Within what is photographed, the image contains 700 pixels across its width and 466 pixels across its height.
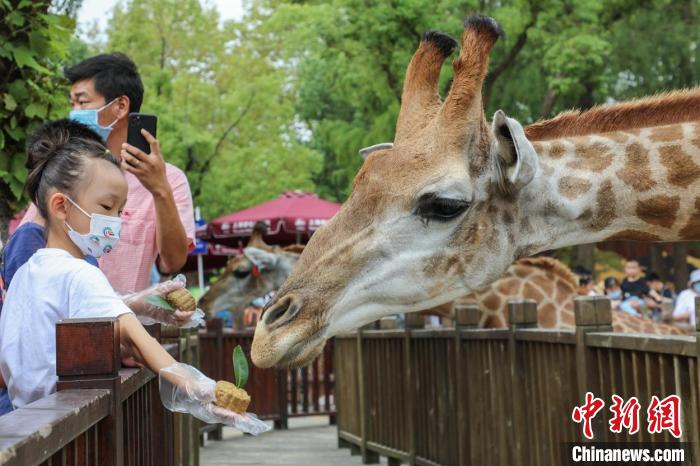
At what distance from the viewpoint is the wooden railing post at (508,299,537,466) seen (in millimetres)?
6652

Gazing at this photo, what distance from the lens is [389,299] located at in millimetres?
4824

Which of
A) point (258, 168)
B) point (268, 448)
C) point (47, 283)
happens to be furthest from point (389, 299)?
point (258, 168)

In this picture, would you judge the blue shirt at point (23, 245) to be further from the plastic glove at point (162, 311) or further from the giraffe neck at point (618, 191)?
the giraffe neck at point (618, 191)

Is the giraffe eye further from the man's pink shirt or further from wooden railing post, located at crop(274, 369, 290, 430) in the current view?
wooden railing post, located at crop(274, 369, 290, 430)

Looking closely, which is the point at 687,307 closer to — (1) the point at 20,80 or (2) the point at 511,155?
(1) the point at 20,80

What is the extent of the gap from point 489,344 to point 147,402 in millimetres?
3495

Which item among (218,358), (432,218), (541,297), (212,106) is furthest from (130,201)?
(212,106)

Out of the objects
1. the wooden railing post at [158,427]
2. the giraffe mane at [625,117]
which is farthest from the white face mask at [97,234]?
the giraffe mane at [625,117]

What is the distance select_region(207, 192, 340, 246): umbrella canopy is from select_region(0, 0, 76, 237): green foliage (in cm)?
1196

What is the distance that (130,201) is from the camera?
5297mm

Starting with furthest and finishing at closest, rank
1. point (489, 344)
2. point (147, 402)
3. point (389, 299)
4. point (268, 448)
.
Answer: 1. point (268, 448)
2. point (489, 344)
3. point (389, 299)
4. point (147, 402)

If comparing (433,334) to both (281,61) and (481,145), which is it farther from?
(281,61)

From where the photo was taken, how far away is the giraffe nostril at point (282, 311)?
4.46 metres

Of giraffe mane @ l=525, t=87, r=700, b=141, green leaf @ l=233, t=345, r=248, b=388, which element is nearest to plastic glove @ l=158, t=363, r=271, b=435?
green leaf @ l=233, t=345, r=248, b=388
